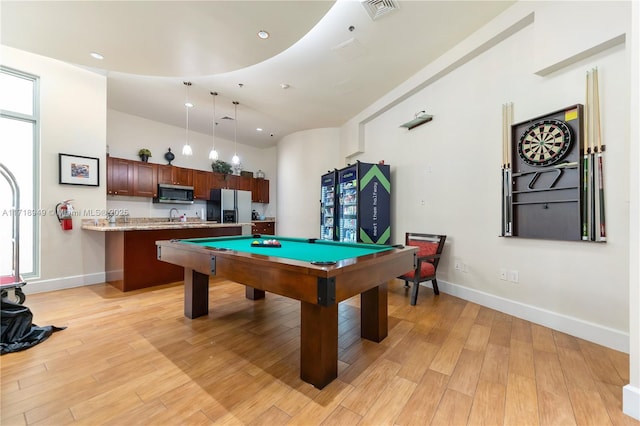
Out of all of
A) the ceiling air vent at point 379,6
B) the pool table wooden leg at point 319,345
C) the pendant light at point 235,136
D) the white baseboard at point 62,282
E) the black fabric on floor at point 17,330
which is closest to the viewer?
the pool table wooden leg at point 319,345

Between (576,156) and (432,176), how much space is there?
1.62m

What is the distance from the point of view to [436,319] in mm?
2645

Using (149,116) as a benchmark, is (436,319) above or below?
below

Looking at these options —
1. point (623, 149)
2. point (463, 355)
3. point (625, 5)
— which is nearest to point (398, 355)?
point (463, 355)

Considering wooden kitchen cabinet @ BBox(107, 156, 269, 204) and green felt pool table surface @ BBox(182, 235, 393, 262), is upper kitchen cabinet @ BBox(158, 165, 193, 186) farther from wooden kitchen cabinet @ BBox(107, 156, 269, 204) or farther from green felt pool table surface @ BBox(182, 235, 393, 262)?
green felt pool table surface @ BBox(182, 235, 393, 262)

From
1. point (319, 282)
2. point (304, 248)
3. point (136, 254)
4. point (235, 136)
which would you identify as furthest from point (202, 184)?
point (319, 282)

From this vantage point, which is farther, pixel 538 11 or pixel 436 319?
pixel 436 319

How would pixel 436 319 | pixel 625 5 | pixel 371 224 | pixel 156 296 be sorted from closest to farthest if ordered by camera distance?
1. pixel 625 5
2. pixel 436 319
3. pixel 156 296
4. pixel 371 224

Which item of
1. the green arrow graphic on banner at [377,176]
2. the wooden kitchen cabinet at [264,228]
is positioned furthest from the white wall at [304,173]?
the green arrow graphic on banner at [377,176]

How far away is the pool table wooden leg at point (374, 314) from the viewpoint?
217 cm

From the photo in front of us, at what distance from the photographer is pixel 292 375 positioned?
67.7 inches

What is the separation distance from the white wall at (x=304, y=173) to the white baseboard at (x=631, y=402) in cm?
525

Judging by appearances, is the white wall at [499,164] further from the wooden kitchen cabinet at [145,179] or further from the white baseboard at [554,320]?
the wooden kitchen cabinet at [145,179]

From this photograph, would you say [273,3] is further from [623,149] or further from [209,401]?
[623,149]
